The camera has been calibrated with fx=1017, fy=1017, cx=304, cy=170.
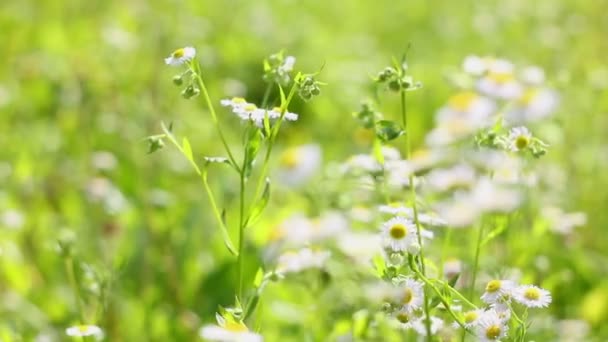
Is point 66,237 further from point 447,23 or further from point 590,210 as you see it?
point 447,23

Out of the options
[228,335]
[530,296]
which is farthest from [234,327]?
[530,296]

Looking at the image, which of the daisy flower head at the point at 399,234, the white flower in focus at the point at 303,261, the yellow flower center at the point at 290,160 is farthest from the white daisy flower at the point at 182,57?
the yellow flower center at the point at 290,160

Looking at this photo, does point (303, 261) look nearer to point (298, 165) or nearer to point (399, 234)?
point (399, 234)

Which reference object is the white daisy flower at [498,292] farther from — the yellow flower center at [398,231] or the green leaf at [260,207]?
the green leaf at [260,207]

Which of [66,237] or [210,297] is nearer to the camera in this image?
[66,237]

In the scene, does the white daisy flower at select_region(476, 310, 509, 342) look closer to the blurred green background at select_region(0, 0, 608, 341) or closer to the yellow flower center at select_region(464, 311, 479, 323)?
the yellow flower center at select_region(464, 311, 479, 323)

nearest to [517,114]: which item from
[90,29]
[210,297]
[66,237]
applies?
[210,297]
